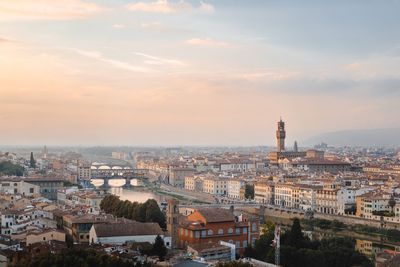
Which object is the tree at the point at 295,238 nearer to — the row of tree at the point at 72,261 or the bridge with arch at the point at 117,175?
the row of tree at the point at 72,261

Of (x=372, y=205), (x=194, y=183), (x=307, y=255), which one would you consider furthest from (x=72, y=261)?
(x=194, y=183)

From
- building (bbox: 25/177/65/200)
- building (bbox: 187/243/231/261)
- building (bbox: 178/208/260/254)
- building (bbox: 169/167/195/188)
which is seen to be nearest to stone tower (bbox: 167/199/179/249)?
building (bbox: 178/208/260/254)

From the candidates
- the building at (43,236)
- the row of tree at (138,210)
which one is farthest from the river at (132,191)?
the building at (43,236)

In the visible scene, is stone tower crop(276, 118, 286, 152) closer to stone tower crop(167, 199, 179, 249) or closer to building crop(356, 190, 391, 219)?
building crop(356, 190, 391, 219)

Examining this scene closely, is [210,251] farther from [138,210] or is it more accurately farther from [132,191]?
[132,191]

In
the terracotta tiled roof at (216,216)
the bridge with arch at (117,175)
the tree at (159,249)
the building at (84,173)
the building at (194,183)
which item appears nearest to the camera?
the tree at (159,249)

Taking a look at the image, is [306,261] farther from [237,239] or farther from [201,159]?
[201,159]
